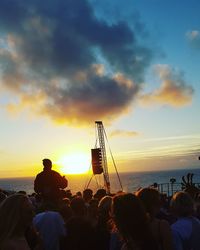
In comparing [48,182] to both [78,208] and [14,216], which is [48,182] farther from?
[14,216]

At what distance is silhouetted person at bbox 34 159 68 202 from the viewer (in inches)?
301

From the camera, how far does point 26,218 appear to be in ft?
13.3

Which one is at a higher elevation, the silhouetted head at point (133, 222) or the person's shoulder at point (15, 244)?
the silhouetted head at point (133, 222)

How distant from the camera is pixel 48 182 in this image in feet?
25.8

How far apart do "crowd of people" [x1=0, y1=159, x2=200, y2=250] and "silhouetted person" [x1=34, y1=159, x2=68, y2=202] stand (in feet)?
1.11

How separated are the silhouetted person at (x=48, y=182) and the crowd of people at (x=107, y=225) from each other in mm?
339

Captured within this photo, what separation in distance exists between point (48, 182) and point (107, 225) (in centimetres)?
250

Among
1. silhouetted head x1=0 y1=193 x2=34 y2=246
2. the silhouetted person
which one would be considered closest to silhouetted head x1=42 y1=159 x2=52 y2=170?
the silhouetted person

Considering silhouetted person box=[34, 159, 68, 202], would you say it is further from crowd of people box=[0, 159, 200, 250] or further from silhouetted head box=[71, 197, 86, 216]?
silhouetted head box=[71, 197, 86, 216]

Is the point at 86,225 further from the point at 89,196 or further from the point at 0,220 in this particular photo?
the point at 89,196

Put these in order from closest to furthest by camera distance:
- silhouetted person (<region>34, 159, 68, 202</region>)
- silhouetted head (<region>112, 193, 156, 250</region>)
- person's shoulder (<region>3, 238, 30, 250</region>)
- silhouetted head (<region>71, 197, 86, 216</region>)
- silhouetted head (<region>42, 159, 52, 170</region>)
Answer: silhouetted head (<region>112, 193, 156, 250</region>), person's shoulder (<region>3, 238, 30, 250</region>), silhouetted head (<region>71, 197, 86, 216</region>), silhouetted person (<region>34, 159, 68, 202</region>), silhouetted head (<region>42, 159, 52, 170</region>)

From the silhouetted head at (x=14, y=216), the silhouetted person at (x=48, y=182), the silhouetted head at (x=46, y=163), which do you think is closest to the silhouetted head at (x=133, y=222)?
the silhouetted head at (x=14, y=216)

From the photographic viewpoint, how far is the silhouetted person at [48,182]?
25.0 ft

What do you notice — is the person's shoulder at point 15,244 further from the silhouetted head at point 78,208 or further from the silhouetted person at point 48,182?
the silhouetted person at point 48,182
